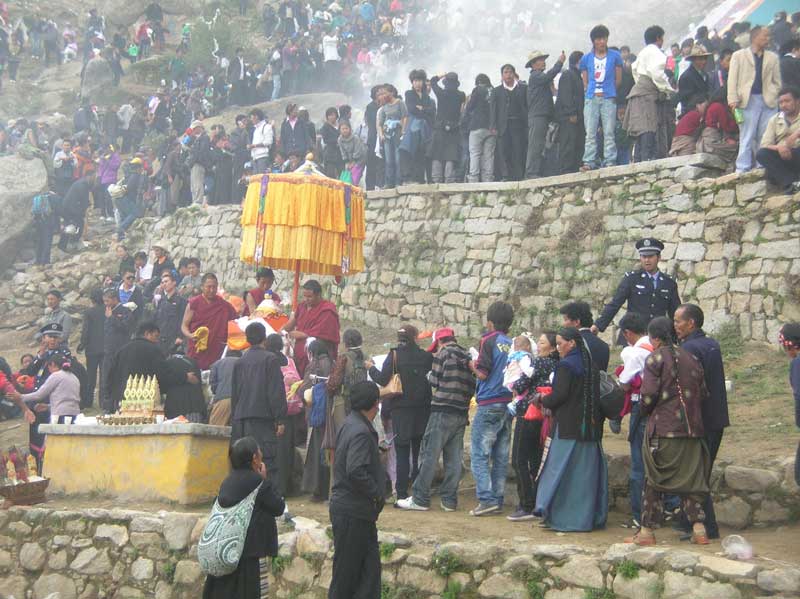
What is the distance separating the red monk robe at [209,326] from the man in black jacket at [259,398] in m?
2.94

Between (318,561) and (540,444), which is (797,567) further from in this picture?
(318,561)

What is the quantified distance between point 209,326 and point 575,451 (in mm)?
5613

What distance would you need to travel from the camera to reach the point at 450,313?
48.2ft

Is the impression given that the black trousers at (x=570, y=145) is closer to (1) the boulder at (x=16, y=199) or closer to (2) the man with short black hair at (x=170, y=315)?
(2) the man with short black hair at (x=170, y=315)

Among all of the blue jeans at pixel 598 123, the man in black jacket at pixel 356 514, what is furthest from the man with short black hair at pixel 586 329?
the blue jeans at pixel 598 123

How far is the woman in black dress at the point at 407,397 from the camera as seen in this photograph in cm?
879

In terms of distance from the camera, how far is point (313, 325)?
432 inches

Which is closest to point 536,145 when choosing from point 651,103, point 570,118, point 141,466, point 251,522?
point 570,118

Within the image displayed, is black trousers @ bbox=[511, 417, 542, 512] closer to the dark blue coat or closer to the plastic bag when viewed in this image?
the dark blue coat

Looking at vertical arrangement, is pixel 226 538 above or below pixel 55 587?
above

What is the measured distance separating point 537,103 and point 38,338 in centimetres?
931

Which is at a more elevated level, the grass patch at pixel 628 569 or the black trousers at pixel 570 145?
the black trousers at pixel 570 145

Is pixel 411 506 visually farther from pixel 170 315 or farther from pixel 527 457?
pixel 170 315

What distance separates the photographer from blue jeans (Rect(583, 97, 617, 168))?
13.4 metres
